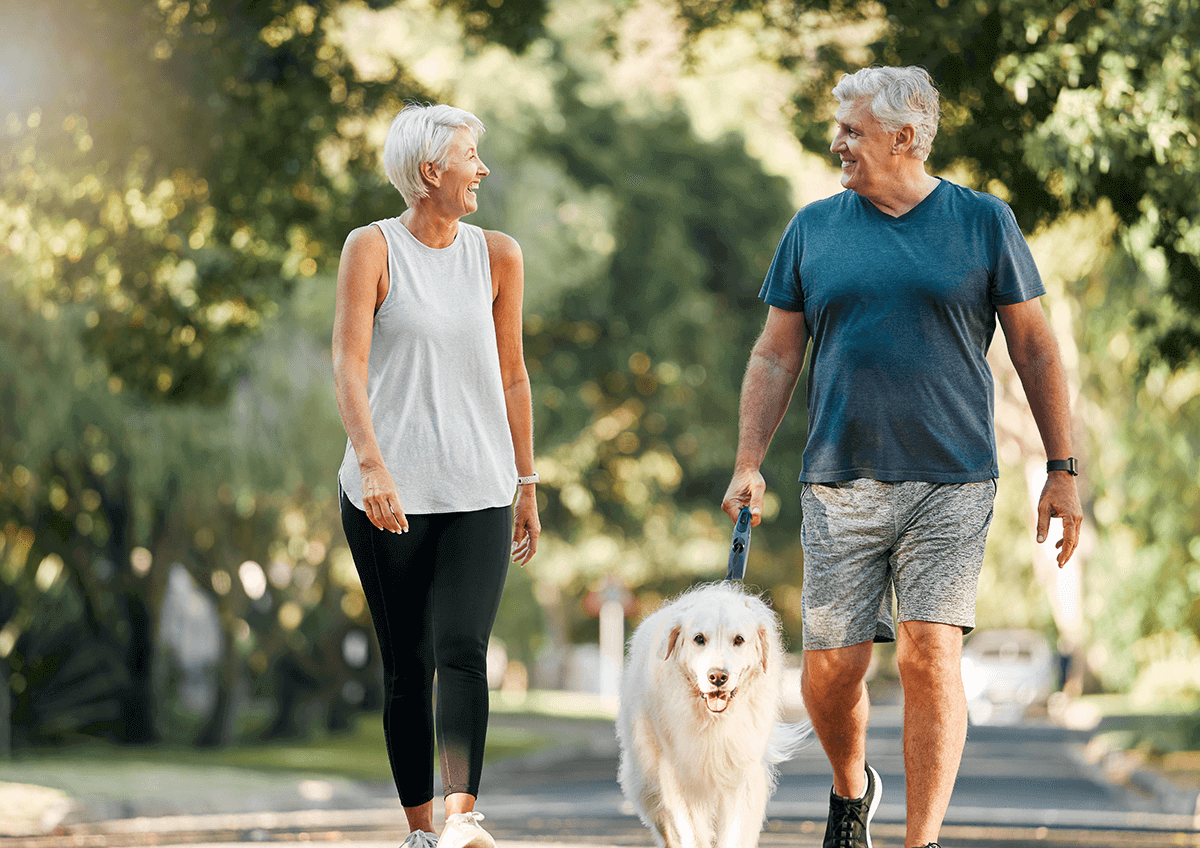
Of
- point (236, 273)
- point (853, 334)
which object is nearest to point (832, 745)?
point (853, 334)

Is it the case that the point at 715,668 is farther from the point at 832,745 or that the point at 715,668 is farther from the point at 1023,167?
the point at 1023,167

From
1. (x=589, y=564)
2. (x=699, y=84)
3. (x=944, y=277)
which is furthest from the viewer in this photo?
(x=589, y=564)

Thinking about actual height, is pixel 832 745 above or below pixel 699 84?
below

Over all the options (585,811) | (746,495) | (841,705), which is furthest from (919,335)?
(585,811)

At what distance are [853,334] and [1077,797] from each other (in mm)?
10941

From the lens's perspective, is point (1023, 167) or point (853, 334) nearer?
point (853, 334)

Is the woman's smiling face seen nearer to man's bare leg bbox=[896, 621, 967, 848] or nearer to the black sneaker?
man's bare leg bbox=[896, 621, 967, 848]

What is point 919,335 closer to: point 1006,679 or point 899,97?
point 899,97

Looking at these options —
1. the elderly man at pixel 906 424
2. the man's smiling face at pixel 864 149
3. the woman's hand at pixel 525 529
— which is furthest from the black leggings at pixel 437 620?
the man's smiling face at pixel 864 149

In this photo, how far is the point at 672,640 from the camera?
207 inches

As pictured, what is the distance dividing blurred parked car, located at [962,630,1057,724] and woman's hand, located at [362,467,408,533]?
→ 34134 millimetres

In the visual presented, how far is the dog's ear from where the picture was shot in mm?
5227

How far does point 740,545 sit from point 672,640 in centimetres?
39

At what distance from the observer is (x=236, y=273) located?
517 inches
